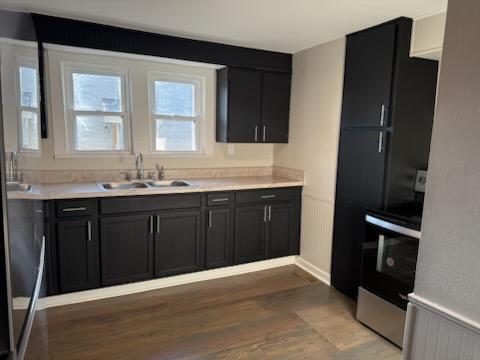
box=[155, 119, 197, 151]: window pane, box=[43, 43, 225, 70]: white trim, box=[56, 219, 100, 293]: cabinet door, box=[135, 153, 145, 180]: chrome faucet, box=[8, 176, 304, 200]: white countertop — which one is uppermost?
box=[43, 43, 225, 70]: white trim

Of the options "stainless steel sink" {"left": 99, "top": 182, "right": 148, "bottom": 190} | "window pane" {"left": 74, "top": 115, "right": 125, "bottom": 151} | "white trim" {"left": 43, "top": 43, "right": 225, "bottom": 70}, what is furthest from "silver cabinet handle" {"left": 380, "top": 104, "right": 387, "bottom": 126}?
"window pane" {"left": 74, "top": 115, "right": 125, "bottom": 151}

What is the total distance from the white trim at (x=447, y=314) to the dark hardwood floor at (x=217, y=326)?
3.64 feet

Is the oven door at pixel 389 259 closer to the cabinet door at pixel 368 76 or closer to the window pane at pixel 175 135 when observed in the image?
the cabinet door at pixel 368 76

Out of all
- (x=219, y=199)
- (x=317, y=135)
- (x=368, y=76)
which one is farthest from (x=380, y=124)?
(x=219, y=199)

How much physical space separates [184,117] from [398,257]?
8.15ft

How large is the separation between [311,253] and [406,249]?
139 centimetres

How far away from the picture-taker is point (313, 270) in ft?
11.6

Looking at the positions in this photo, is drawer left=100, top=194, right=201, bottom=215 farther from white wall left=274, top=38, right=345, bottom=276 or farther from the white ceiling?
the white ceiling

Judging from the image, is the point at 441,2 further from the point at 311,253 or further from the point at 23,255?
the point at 23,255

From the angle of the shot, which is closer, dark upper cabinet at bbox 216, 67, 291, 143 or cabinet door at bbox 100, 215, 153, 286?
cabinet door at bbox 100, 215, 153, 286

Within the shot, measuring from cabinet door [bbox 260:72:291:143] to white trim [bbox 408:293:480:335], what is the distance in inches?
101

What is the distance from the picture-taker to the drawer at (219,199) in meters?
3.22

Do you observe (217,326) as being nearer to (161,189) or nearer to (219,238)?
(219,238)

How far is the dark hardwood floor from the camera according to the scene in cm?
226
